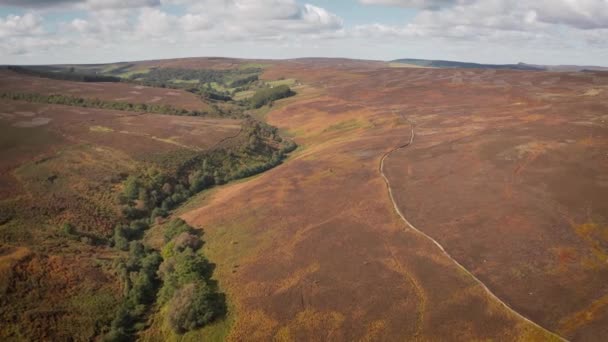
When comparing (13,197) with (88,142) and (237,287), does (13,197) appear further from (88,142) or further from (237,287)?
(237,287)

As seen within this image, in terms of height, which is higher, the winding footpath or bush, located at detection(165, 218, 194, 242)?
the winding footpath

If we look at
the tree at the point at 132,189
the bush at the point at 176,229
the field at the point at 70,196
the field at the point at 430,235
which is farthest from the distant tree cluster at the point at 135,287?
the tree at the point at 132,189

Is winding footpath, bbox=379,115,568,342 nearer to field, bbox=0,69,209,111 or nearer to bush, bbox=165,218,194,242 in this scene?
bush, bbox=165,218,194,242

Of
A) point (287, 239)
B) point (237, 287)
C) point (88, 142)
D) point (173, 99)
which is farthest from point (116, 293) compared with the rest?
point (173, 99)

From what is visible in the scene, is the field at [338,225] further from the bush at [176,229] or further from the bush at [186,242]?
the bush at [176,229]

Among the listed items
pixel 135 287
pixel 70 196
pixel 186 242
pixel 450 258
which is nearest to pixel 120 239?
pixel 186 242

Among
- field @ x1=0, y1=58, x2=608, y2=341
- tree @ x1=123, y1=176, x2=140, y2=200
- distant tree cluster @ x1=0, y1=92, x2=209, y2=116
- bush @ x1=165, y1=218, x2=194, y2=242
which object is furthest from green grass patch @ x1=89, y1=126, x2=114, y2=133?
bush @ x1=165, y1=218, x2=194, y2=242
